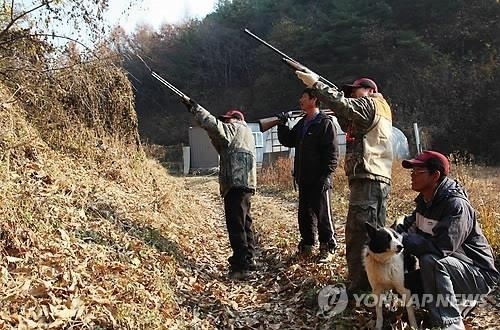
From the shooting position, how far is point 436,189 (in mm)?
3756

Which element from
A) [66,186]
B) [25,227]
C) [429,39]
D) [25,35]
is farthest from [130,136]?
[429,39]

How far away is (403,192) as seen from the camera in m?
10.9

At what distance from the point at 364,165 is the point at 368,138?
0.24 meters

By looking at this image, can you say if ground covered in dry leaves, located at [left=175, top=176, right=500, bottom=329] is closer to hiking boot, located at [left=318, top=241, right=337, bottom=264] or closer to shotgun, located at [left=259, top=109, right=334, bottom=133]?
hiking boot, located at [left=318, top=241, right=337, bottom=264]

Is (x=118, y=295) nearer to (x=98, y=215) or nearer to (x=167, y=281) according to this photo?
(x=167, y=281)

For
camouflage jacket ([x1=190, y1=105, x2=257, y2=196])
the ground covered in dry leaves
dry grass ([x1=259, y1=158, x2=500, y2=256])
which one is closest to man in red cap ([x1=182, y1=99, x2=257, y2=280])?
camouflage jacket ([x1=190, y1=105, x2=257, y2=196])

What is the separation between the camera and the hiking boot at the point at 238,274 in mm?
5777

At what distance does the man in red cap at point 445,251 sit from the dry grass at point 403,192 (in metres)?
1.72

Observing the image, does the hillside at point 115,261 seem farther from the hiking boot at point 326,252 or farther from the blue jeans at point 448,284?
the blue jeans at point 448,284

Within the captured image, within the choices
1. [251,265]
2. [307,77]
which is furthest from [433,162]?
[251,265]

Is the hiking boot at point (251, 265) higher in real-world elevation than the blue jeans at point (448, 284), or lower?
lower

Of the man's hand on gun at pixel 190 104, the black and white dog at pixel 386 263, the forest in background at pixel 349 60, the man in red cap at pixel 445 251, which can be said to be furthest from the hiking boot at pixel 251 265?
the forest in background at pixel 349 60

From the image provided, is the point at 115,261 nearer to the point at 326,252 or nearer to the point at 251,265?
the point at 251,265

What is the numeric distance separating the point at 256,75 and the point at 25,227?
127 feet
